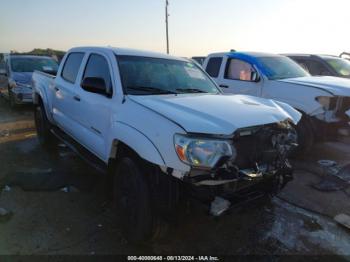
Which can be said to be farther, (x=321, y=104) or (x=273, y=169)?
(x=321, y=104)

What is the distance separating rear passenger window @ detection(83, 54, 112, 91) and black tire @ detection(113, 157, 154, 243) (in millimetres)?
987

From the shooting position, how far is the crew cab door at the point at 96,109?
353 centimetres

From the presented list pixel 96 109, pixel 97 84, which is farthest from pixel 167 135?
pixel 96 109

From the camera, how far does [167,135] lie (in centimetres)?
259

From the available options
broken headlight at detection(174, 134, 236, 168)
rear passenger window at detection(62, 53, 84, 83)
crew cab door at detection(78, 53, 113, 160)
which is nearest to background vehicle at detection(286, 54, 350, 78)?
rear passenger window at detection(62, 53, 84, 83)

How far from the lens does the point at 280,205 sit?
162 inches

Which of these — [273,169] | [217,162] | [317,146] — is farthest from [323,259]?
[317,146]

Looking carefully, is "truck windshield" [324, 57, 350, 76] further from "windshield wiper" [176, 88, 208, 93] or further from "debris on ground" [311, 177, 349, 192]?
"windshield wiper" [176, 88, 208, 93]

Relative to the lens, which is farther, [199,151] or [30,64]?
[30,64]

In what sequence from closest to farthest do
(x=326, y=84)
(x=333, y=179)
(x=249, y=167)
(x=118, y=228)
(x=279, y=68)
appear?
(x=249, y=167) < (x=118, y=228) < (x=333, y=179) < (x=326, y=84) < (x=279, y=68)

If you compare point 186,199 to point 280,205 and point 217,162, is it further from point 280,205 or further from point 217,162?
point 280,205

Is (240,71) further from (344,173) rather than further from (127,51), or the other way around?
(127,51)

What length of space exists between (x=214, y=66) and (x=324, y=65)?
3128 mm

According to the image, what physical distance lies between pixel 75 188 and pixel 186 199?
234cm
